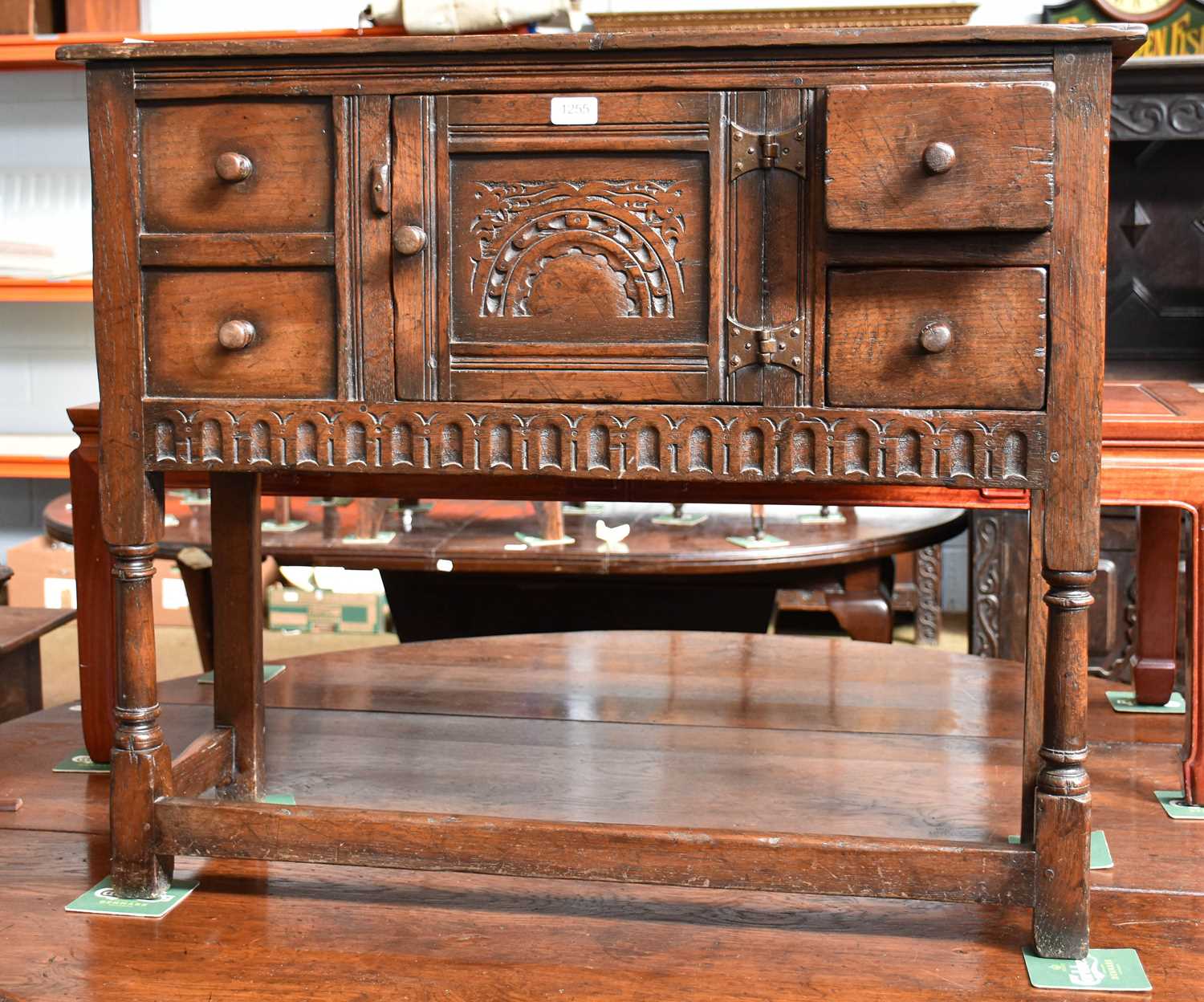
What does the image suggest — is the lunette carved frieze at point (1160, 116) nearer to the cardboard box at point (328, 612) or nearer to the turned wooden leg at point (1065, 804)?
the turned wooden leg at point (1065, 804)

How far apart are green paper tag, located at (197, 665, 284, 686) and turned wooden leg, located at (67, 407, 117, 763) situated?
1.39ft

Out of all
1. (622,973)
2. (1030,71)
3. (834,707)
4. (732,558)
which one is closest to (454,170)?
(1030,71)

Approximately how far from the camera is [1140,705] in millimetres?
2330

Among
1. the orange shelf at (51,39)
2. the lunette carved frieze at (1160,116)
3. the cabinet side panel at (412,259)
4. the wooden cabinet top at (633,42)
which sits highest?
the orange shelf at (51,39)

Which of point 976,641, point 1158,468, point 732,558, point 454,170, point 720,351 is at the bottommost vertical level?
point 976,641

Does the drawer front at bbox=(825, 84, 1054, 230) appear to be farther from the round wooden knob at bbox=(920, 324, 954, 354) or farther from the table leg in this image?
the table leg

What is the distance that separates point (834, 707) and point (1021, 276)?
3.47 feet

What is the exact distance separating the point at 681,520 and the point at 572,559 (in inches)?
19.5

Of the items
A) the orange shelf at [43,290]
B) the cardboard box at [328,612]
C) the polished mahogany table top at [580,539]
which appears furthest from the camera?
the cardboard box at [328,612]

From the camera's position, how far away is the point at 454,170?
59.4 inches

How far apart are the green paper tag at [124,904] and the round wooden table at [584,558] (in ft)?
5.24

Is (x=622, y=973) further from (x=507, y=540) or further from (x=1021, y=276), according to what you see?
(x=507, y=540)

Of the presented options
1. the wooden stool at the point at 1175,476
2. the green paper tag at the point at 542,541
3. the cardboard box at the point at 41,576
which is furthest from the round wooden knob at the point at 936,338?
the cardboard box at the point at 41,576

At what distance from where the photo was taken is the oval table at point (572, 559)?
3.22 meters
